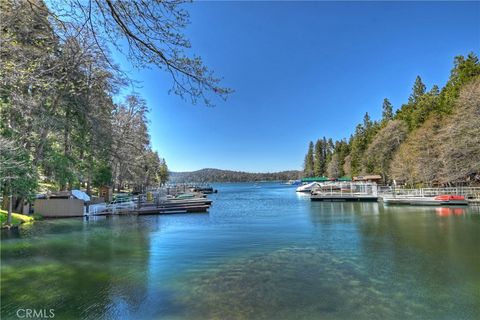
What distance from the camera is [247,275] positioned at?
872cm

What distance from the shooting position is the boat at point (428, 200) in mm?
27781

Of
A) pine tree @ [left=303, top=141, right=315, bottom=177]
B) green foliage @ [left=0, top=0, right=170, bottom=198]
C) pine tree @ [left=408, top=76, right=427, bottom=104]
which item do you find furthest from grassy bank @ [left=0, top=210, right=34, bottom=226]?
pine tree @ [left=303, top=141, right=315, bottom=177]

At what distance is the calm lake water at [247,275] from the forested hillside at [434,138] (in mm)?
15190

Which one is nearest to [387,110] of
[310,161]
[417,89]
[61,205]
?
[417,89]

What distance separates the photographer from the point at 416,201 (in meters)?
30.2

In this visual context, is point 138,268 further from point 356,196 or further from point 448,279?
point 356,196

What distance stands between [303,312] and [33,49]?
11.2 metres

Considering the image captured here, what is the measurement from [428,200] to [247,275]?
2707 centimetres

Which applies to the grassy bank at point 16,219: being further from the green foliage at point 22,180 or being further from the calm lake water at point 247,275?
the calm lake water at point 247,275

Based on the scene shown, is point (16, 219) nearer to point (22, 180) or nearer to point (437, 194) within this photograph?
point (22, 180)

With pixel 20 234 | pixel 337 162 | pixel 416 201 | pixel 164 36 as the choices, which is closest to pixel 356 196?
pixel 416 201

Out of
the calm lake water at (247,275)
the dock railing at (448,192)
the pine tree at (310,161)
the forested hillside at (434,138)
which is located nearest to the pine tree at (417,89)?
the forested hillside at (434,138)

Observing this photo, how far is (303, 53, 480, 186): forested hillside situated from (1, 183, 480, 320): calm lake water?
15190 mm

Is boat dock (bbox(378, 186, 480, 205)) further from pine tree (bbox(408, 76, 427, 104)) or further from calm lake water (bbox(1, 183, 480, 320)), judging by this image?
pine tree (bbox(408, 76, 427, 104))
